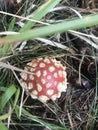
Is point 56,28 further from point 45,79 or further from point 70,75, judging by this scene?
point 70,75

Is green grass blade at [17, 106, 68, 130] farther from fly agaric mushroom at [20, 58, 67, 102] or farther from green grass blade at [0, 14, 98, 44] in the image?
green grass blade at [0, 14, 98, 44]

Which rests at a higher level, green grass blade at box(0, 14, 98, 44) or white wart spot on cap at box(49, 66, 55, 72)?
green grass blade at box(0, 14, 98, 44)

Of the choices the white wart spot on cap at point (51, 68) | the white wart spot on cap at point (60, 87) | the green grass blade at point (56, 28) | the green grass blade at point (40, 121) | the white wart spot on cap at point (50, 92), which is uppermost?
the green grass blade at point (56, 28)

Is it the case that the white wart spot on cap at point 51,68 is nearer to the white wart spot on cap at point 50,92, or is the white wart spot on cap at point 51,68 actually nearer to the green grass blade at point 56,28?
the white wart spot on cap at point 50,92

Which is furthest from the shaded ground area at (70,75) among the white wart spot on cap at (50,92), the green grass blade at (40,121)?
the white wart spot on cap at (50,92)

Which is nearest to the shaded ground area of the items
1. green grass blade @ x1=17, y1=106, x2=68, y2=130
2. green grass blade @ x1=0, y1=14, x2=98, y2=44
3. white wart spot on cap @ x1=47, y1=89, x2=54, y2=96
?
green grass blade @ x1=17, y1=106, x2=68, y2=130

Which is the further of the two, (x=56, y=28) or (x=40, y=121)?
(x=40, y=121)

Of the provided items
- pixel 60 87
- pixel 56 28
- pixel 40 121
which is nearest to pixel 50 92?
pixel 60 87
